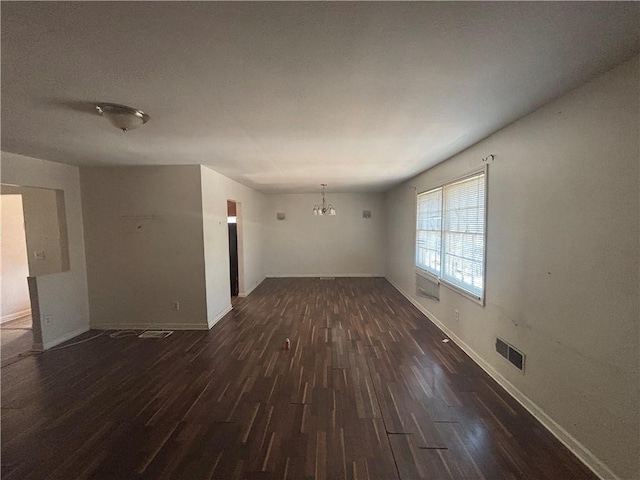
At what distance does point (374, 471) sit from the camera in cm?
169

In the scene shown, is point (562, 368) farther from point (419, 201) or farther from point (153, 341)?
point (153, 341)

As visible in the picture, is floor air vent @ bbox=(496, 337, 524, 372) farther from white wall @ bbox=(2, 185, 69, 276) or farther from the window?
white wall @ bbox=(2, 185, 69, 276)

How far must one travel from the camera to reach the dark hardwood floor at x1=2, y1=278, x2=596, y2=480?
174 cm

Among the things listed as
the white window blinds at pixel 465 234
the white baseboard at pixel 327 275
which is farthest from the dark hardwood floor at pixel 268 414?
the white baseboard at pixel 327 275

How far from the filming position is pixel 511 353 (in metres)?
2.46

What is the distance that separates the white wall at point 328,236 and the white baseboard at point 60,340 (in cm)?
457

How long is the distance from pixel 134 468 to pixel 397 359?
2.52 m

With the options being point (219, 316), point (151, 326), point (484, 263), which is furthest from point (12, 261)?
point (484, 263)

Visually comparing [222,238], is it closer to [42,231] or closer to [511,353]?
[42,231]

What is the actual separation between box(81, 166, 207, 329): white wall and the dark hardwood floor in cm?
51

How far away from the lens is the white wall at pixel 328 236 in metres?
8.03

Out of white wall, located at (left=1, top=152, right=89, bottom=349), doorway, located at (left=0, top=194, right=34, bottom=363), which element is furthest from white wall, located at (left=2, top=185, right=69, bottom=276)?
doorway, located at (left=0, top=194, right=34, bottom=363)

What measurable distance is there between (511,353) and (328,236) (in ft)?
19.5

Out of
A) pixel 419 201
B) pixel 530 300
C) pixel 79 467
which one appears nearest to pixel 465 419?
pixel 530 300
